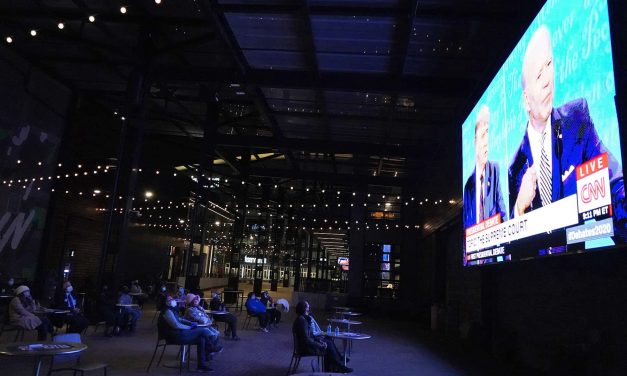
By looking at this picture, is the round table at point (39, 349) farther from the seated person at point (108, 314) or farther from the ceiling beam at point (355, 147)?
the ceiling beam at point (355, 147)

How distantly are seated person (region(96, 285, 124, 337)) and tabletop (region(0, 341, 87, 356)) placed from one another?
4.44 meters

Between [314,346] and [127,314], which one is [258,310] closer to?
[127,314]

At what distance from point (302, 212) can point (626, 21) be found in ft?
63.6

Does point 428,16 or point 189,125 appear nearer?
point 428,16

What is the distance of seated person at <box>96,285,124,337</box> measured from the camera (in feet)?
28.4

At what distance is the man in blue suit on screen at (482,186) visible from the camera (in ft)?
18.9

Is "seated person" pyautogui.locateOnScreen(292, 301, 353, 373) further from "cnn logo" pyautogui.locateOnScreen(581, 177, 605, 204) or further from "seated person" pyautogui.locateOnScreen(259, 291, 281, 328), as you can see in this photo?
"seated person" pyautogui.locateOnScreen(259, 291, 281, 328)

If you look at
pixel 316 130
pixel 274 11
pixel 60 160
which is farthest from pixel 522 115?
pixel 60 160

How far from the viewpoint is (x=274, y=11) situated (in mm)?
7191

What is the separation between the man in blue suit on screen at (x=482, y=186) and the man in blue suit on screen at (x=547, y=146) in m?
0.57

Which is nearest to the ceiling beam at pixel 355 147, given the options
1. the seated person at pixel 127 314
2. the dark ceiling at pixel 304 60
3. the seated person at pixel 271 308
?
the dark ceiling at pixel 304 60

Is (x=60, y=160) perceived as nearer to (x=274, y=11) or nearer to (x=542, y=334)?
(x=274, y=11)

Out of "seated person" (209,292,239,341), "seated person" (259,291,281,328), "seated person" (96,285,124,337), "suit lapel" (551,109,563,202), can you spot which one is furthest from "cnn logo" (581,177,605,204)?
"seated person" (259,291,281,328)

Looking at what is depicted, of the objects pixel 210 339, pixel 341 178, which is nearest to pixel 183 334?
pixel 210 339
